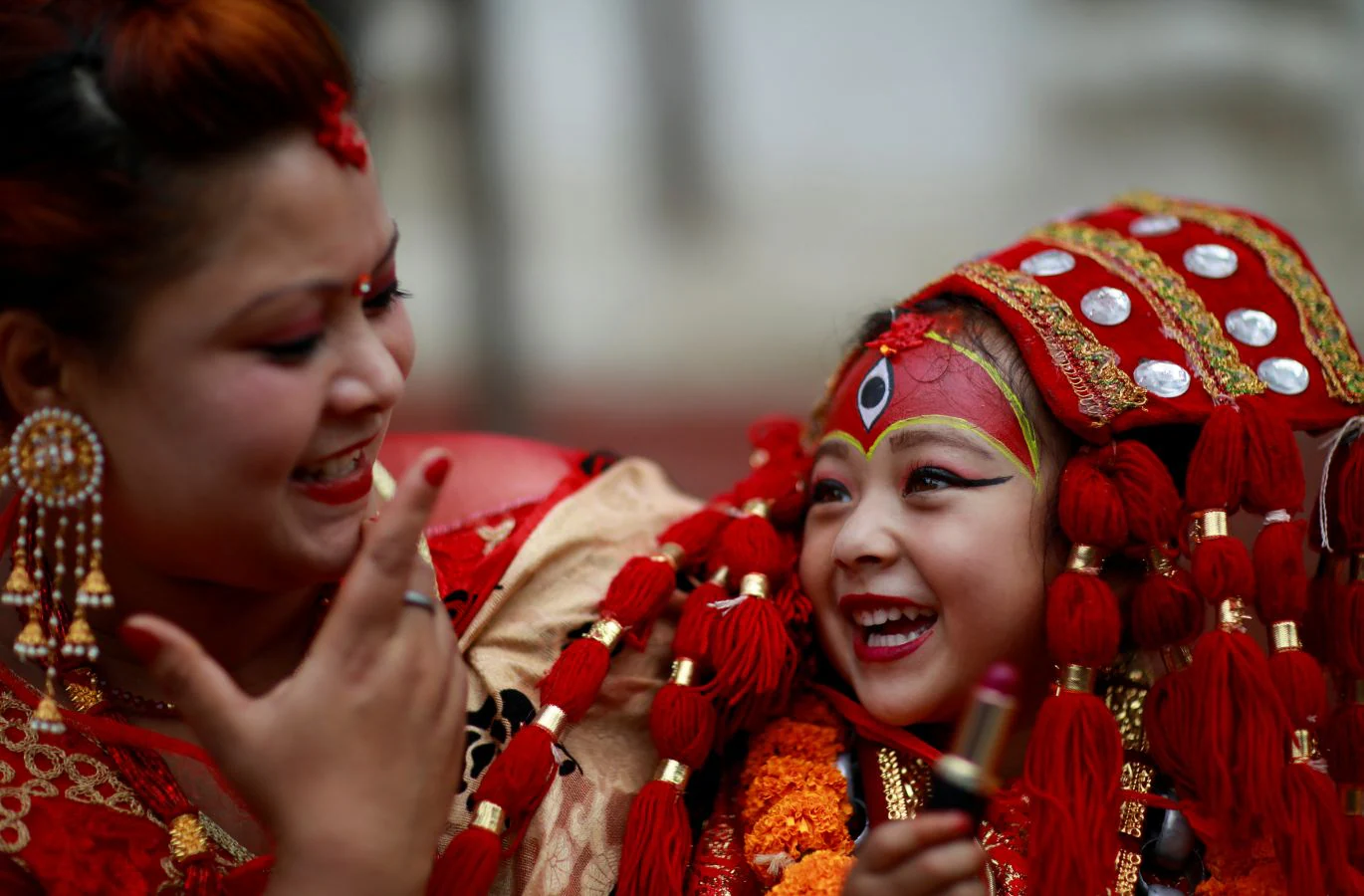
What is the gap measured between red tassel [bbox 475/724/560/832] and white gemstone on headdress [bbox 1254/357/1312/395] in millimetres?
942

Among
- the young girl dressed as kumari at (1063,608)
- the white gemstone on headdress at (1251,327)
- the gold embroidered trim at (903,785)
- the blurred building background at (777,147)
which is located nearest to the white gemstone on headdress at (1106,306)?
the young girl dressed as kumari at (1063,608)

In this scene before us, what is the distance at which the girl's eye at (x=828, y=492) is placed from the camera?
5.36ft

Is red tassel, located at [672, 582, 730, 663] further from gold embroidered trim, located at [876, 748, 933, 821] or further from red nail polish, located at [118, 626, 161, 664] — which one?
red nail polish, located at [118, 626, 161, 664]

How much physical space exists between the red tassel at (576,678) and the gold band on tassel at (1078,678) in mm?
522

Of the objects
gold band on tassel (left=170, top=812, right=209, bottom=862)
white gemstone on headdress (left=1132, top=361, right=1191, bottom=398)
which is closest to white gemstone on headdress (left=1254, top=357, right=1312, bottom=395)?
white gemstone on headdress (left=1132, top=361, right=1191, bottom=398)

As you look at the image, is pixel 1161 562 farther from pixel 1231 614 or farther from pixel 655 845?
pixel 655 845

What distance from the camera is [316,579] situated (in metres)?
1.32

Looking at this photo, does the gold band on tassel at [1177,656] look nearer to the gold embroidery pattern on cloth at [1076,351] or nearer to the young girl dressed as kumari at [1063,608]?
the young girl dressed as kumari at [1063,608]

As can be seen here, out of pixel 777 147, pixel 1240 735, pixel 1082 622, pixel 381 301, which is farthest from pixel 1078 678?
pixel 777 147

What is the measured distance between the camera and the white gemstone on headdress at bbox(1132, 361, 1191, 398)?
1532 mm

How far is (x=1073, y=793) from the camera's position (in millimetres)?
1415

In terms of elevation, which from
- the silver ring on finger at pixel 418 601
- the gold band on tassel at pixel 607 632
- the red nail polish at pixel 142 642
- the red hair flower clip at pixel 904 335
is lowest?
the gold band on tassel at pixel 607 632

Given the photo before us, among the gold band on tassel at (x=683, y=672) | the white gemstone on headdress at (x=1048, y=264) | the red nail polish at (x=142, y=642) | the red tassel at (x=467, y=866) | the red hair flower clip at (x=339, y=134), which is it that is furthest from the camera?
the white gemstone on headdress at (x=1048, y=264)

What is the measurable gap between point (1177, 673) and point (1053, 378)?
36cm
